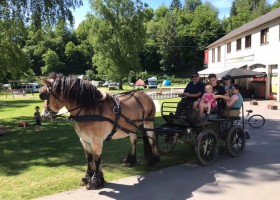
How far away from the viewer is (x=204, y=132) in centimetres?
782

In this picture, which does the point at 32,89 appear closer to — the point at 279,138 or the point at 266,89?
the point at 266,89

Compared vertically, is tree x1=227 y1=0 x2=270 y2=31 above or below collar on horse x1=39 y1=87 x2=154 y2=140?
above

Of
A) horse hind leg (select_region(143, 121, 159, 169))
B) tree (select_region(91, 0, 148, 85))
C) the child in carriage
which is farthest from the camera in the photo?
tree (select_region(91, 0, 148, 85))

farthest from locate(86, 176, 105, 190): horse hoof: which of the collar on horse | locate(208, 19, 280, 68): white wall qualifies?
locate(208, 19, 280, 68): white wall

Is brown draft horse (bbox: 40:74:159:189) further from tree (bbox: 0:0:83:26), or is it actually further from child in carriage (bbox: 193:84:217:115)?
tree (bbox: 0:0:83:26)

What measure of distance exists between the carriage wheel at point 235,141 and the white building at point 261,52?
2026 centimetres

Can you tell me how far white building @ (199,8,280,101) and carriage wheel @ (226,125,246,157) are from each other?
66.5 ft

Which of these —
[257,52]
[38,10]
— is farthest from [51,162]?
[257,52]

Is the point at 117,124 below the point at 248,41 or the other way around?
below

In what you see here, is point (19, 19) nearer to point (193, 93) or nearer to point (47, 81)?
point (193, 93)

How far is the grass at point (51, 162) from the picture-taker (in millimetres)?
6535

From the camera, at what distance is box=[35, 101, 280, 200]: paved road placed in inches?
234

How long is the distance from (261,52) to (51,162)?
2661 cm

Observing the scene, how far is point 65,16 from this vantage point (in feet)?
51.1
